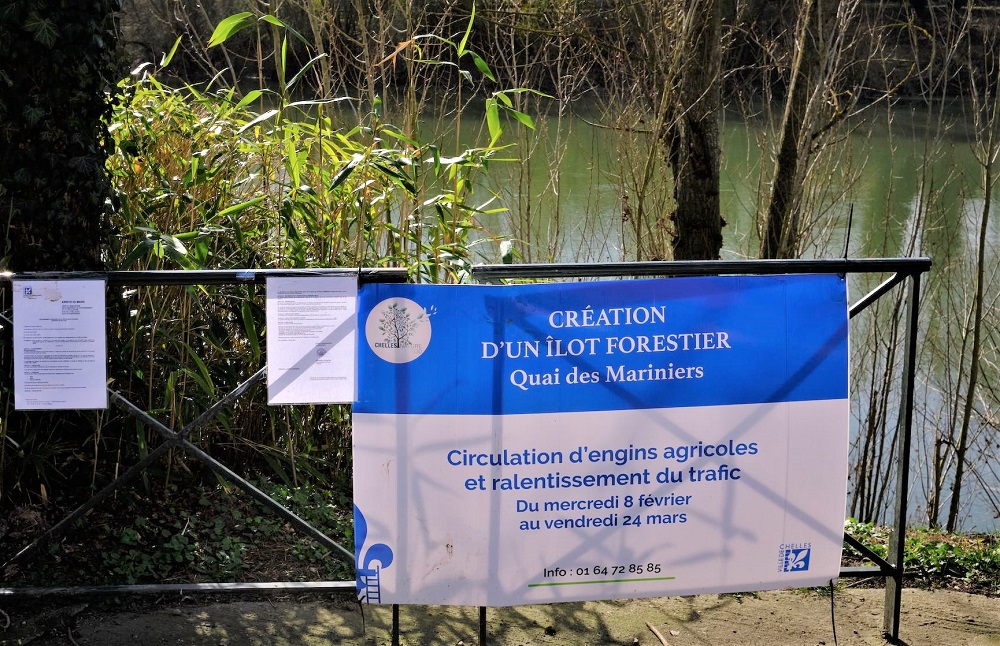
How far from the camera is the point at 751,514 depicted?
3.03m

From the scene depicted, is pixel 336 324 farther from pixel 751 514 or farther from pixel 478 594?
pixel 751 514

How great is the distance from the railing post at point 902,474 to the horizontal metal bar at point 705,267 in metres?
0.13

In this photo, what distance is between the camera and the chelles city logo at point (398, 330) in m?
2.88

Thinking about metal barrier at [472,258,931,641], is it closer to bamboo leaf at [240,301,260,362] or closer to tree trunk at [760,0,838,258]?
bamboo leaf at [240,301,260,362]

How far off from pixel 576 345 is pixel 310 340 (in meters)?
0.76

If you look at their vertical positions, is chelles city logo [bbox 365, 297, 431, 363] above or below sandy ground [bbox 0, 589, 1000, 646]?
above

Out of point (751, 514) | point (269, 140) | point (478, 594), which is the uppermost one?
point (269, 140)

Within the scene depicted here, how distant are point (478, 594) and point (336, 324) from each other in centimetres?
88

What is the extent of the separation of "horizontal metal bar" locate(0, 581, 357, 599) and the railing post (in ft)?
5.58

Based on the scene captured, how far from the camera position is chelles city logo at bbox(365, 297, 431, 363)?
113 inches

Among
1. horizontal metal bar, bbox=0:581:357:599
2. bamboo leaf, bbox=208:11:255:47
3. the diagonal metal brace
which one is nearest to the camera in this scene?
the diagonal metal brace

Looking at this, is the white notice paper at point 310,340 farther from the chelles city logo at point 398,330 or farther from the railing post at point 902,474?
the railing post at point 902,474

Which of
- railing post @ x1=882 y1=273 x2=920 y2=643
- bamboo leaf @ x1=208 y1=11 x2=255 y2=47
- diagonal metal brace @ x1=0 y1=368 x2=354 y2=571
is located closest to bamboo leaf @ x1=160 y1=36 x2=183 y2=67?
bamboo leaf @ x1=208 y1=11 x2=255 y2=47

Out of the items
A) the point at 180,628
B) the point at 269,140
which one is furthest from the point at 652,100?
the point at 180,628
